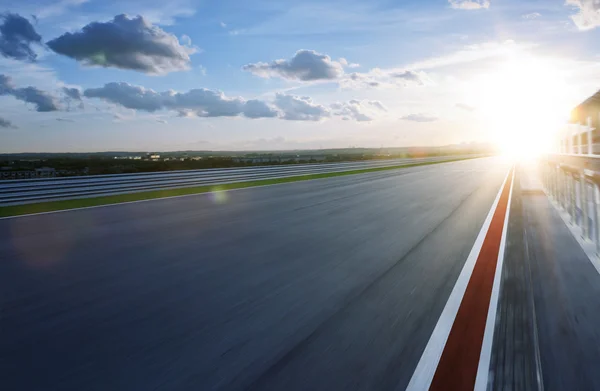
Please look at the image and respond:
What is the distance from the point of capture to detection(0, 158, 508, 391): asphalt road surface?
3211mm

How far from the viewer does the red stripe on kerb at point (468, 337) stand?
10.1ft

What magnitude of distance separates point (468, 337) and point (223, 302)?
2.38m

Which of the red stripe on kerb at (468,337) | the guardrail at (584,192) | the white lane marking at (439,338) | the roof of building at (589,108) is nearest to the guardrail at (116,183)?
the white lane marking at (439,338)

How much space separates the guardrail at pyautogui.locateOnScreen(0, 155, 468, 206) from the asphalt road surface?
333 cm

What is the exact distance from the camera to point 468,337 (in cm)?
375

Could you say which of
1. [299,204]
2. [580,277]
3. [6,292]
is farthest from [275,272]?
[299,204]

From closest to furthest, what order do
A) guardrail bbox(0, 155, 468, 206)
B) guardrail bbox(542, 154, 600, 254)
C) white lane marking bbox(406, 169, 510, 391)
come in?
white lane marking bbox(406, 169, 510, 391)
guardrail bbox(542, 154, 600, 254)
guardrail bbox(0, 155, 468, 206)

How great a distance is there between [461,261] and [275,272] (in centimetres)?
264

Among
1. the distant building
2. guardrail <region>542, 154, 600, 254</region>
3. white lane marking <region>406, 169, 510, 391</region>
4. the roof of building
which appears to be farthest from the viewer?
the distant building

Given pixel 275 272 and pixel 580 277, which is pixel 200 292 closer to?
pixel 275 272

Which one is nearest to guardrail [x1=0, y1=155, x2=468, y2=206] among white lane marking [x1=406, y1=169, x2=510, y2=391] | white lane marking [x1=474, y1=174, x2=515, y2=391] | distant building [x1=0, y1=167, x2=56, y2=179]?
distant building [x1=0, y1=167, x2=56, y2=179]

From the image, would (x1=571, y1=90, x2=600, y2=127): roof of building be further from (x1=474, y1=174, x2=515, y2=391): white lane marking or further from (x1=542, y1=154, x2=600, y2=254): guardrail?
(x1=474, y1=174, x2=515, y2=391): white lane marking

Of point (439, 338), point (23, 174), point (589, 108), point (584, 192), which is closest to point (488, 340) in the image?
point (439, 338)

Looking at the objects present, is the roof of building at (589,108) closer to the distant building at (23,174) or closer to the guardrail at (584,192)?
the guardrail at (584,192)
